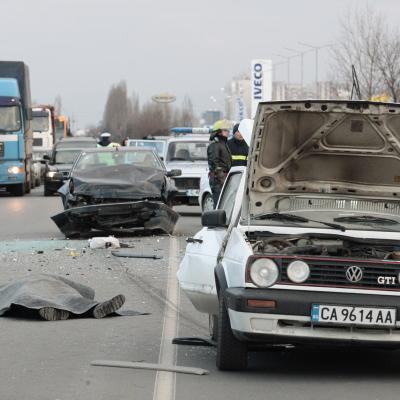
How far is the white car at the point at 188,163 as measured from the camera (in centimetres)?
2719

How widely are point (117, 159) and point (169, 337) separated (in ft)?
38.3

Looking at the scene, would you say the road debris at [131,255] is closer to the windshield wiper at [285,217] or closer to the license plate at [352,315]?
the windshield wiper at [285,217]

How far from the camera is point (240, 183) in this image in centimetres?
934

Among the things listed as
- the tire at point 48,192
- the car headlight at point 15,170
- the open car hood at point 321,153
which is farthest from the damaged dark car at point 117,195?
the tire at point 48,192

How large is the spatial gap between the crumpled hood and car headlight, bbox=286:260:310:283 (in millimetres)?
12042

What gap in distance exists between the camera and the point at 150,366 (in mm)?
8133

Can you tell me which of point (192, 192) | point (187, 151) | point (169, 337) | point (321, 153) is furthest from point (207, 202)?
point (321, 153)

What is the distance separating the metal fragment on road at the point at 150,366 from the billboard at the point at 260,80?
45446 millimetres

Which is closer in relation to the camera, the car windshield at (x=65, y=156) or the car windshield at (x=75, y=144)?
the car windshield at (x=65, y=156)

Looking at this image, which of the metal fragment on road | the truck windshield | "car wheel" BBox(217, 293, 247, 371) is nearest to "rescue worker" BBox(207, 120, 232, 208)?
the metal fragment on road

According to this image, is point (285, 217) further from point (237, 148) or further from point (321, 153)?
point (237, 148)

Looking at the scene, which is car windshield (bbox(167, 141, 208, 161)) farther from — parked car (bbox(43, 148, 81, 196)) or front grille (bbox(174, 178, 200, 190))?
parked car (bbox(43, 148, 81, 196))

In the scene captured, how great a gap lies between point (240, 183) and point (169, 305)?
2690mm

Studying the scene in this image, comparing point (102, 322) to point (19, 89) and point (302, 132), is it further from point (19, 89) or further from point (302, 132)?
point (19, 89)
